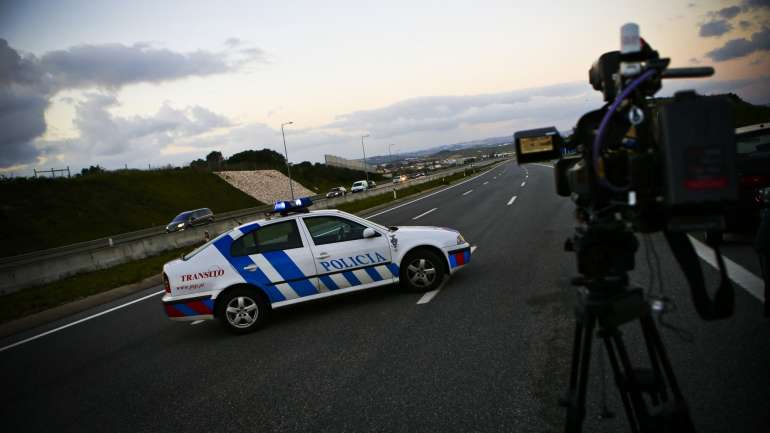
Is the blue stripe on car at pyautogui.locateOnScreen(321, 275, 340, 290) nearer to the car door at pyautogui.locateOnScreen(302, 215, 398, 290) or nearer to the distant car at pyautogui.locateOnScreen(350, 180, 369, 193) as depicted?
→ the car door at pyautogui.locateOnScreen(302, 215, 398, 290)

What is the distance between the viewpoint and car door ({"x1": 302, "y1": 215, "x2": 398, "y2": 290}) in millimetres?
7352

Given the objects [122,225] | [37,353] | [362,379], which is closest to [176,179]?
[122,225]

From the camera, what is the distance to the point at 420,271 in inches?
302

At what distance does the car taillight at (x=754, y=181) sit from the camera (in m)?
7.21

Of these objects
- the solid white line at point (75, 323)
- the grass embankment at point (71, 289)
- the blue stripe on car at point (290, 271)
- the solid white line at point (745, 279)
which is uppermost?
the blue stripe on car at point (290, 271)

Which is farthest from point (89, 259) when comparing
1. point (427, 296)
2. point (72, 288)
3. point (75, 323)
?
point (427, 296)

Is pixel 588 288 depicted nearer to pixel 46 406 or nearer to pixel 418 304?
pixel 418 304

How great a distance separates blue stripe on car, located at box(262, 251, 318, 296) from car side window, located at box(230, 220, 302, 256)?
0.12 m

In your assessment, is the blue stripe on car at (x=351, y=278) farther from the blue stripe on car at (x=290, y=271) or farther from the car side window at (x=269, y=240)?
the car side window at (x=269, y=240)

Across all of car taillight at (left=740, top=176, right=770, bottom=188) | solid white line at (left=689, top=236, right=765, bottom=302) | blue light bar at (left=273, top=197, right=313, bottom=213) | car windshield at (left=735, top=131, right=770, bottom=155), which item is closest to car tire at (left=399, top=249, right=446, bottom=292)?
blue light bar at (left=273, top=197, right=313, bottom=213)

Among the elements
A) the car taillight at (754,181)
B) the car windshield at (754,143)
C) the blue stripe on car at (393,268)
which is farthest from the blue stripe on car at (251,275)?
the car windshield at (754,143)

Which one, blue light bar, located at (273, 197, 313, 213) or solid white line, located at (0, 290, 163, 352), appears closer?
blue light bar, located at (273, 197, 313, 213)

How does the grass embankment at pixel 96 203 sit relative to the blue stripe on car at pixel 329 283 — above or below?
above

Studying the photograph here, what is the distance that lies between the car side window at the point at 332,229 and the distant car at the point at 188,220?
2813 cm
